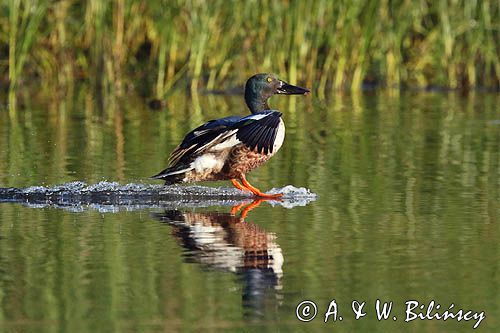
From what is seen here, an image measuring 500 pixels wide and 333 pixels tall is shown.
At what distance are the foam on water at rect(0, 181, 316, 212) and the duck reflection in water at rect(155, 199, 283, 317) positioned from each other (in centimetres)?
29

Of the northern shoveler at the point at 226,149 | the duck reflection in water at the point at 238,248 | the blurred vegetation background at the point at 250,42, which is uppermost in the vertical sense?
the blurred vegetation background at the point at 250,42

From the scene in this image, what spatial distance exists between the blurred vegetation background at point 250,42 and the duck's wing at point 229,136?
7.21 metres

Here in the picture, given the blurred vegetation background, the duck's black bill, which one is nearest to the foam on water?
the duck's black bill

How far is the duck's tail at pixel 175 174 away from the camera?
27.0ft

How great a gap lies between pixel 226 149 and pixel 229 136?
0.17 metres

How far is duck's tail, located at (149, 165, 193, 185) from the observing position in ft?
27.0

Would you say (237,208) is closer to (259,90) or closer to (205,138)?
(205,138)

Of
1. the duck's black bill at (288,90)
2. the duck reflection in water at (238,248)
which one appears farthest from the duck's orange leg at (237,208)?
the duck's black bill at (288,90)

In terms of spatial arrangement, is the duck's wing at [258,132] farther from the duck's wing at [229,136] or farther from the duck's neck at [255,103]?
the duck's neck at [255,103]

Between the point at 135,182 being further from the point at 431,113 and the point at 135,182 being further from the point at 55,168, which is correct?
the point at 431,113

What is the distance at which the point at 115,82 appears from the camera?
56.9ft

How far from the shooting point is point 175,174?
8281 millimetres

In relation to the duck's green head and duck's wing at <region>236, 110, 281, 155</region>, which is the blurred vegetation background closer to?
the duck's green head

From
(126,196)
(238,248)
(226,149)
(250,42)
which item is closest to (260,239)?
(238,248)
